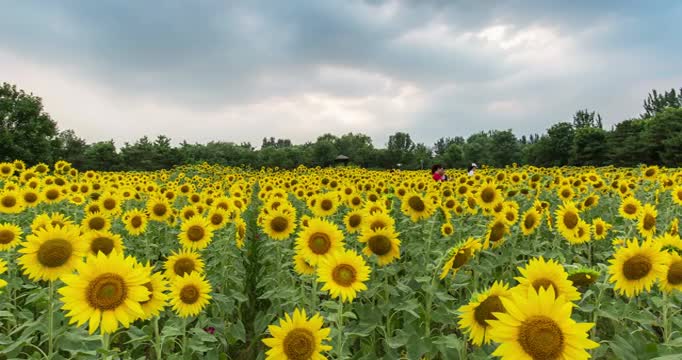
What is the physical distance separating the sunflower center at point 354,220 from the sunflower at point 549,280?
327cm

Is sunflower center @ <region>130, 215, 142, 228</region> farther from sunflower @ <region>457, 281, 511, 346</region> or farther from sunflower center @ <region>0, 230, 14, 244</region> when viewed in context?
sunflower @ <region>457, 281, 511, 346</region>

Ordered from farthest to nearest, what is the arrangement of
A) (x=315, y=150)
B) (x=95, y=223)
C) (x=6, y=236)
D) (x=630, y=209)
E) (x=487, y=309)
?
1. (x=315, y=150)
2. (x=630, y=209)
3. (x=95, y=223)
4. (x=6, y=236)
5. (x=487, y=309)

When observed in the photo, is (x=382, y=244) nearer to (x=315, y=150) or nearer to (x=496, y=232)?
(x=496, y=232)

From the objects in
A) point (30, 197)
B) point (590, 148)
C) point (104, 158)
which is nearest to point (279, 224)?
point (30, 197)

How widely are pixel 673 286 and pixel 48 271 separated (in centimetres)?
439

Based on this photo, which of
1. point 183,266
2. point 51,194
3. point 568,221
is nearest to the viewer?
point 183,266

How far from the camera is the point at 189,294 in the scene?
11.3ft

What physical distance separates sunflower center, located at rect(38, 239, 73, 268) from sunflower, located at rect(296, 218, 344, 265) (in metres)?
1.77

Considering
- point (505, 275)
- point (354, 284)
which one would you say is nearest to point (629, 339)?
point (354, 284)

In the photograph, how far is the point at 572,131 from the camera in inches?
2849

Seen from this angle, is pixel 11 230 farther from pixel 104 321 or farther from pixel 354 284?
pixel 354 284

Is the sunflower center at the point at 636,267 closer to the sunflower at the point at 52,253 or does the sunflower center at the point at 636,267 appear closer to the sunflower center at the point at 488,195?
the sunflower center at the point at 488,195

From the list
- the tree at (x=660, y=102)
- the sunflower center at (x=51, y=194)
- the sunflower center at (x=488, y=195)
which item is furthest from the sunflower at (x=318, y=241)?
the tree at (x=660, y=102)

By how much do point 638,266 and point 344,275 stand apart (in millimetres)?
2022
